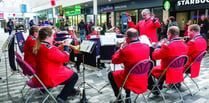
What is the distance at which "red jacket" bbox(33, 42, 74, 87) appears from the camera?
2500mm

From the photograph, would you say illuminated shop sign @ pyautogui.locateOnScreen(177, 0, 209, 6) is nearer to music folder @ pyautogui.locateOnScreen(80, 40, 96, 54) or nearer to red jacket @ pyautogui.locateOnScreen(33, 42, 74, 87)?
music folder @ pyautogui.locateOnScreen(80, 40, 96, 54)

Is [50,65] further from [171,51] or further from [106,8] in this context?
[106,8]

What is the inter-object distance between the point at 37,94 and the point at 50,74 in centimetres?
139

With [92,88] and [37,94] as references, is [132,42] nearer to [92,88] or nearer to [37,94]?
[92,88]

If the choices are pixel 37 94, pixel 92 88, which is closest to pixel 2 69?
pixel 37 94

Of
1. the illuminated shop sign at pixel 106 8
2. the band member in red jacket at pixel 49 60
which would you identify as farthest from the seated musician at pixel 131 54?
the illuminated shop sign at pixel 106 8

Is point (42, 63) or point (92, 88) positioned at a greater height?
point (42, 63)

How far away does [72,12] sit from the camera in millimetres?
16922

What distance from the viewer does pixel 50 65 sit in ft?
8.44

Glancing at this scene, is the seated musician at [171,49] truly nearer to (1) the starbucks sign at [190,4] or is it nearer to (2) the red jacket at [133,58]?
(2) the red jacket at [133,58]

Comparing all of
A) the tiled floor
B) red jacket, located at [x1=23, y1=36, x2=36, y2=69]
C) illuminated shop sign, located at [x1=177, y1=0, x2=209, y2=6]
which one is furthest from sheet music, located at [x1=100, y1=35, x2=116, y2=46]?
illuminated shop sign, located at [x1=177, y1=0, x2=209, y2=6]

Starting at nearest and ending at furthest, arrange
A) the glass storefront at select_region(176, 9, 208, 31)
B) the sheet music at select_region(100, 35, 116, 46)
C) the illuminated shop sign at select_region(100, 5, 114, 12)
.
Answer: the sheet music at select_region(100, 35, 116, 46), the glass storefront at select_region(176, 9, 208, 31), the illuminated shop sign at select_region(100, 5, 114, 12)

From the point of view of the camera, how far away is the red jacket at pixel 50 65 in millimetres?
2500

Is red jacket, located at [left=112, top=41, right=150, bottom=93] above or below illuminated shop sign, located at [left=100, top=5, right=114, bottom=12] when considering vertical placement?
below
